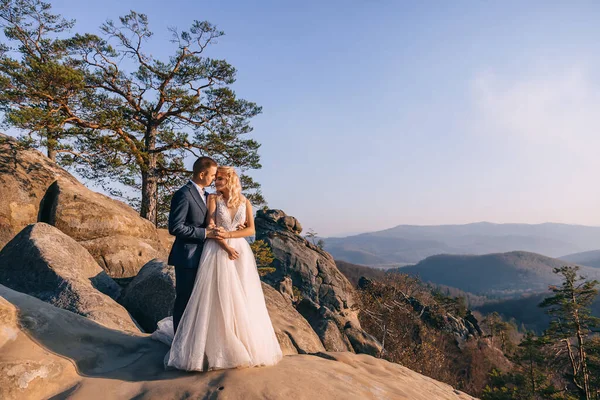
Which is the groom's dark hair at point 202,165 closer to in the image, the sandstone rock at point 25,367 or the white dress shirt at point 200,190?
the white dress shirt at point 200,190

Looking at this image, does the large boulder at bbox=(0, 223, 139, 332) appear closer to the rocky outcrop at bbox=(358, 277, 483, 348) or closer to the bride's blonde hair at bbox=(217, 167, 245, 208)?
the bride's blonde hair at bbox=(217, 167, 245, 208)

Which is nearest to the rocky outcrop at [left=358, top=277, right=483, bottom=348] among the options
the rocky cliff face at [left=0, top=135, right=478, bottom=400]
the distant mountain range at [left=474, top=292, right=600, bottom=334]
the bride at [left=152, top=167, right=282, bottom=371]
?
the rocky cliff face at [left=0, top=135, right=478, bottom=400]

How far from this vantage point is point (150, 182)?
71.3 ft

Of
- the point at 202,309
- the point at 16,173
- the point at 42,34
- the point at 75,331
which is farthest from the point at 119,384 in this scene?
the point at 42,34

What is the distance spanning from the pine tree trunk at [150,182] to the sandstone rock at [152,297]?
524 inches

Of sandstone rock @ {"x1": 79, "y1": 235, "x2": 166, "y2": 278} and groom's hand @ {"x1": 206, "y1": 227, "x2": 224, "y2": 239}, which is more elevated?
groom's hand @ {"x1": 206, "y1": 227, "x2": 224, "y2": 239}

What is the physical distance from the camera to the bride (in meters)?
4.57

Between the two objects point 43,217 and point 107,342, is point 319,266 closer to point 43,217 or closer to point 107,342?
point 43,217

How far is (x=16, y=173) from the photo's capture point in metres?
13.4

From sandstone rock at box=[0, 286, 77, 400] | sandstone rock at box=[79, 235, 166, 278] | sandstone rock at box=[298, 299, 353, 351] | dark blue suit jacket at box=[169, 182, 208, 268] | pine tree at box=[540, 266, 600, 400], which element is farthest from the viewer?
pine tree at box=[540, 266, 600, 400]

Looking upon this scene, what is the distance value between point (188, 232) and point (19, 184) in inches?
483

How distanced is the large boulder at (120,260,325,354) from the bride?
163 inches

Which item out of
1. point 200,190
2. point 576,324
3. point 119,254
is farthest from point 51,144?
point 576,324

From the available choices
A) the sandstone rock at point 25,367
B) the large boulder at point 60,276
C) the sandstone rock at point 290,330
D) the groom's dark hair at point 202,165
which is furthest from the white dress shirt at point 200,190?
the sandstone rock at point 290,330
